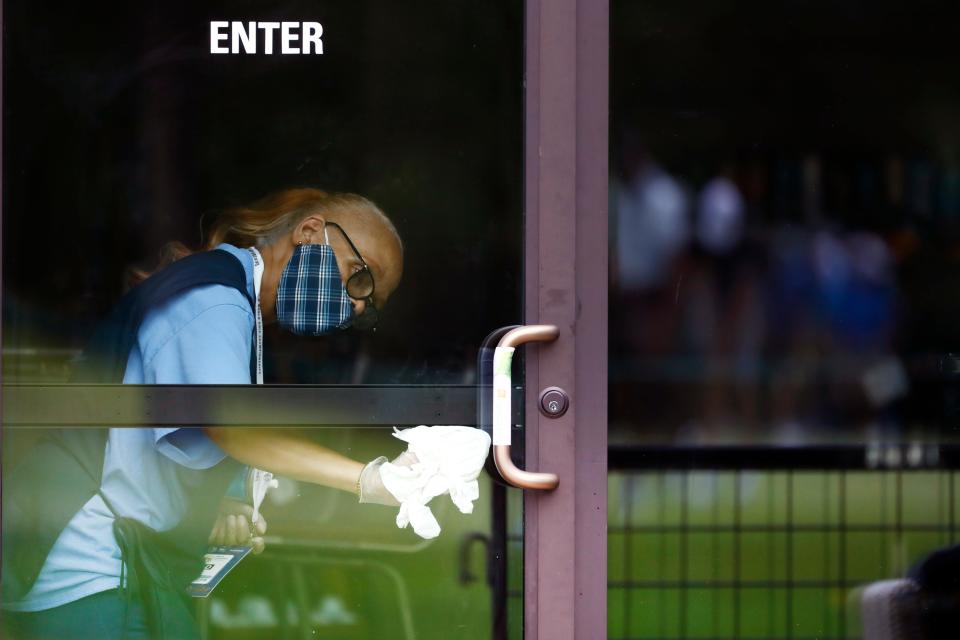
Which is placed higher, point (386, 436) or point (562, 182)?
point (562, 182)

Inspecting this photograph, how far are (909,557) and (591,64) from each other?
4.81ft

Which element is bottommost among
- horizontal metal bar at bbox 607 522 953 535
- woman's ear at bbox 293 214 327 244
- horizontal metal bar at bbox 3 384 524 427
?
horizontal metal bar at bbox 607 522 953 535

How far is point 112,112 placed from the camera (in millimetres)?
2656

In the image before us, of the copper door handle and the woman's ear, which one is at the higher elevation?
the woman's ear

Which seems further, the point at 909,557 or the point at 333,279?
the point at 909,557

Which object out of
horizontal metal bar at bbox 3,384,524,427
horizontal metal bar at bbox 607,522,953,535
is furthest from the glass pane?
horizontal metal bar at bbox 607,522,953,535

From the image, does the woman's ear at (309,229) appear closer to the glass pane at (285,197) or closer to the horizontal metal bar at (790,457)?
the glass pane at (285,197)

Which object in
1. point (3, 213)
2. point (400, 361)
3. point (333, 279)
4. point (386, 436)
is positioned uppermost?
point (3, 213)

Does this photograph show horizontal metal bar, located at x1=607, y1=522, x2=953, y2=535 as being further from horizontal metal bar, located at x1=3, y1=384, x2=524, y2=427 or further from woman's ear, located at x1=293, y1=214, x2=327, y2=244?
woman's ear, located at x1=293, y1=214, x2=327, y2=244

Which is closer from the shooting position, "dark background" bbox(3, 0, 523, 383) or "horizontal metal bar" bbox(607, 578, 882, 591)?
"dark background" bbox(3, 0, 523, 383)

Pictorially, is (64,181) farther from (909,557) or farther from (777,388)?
(909,557)

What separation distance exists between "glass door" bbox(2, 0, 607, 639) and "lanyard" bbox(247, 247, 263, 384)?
16mm

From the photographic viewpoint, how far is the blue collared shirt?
105 inches

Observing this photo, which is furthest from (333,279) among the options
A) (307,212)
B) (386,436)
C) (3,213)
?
(3,213)
